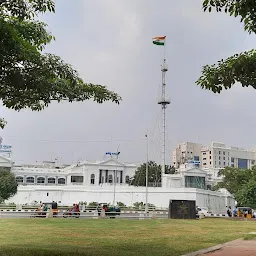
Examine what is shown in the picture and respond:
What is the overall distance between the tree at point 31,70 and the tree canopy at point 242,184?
61.2 m

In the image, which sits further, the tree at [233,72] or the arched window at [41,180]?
the arched window at [41,180]

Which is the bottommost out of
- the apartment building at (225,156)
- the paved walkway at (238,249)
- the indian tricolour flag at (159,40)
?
the paved walkway at (238,249)

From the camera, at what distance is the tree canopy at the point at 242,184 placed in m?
67.8

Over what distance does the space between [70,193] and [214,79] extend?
7583 centimetres

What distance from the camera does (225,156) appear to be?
556ft

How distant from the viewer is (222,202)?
7888cm

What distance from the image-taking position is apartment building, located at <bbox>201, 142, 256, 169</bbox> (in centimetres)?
16800

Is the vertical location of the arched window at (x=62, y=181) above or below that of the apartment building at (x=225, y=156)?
below

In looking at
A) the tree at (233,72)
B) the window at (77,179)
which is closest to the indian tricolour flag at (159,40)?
the window at (77,179)

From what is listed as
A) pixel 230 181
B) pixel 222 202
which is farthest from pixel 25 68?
pixel 230 181

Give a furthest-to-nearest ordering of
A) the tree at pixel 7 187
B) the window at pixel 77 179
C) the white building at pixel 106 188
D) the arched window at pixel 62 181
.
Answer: the arched window at pixel 62 181 < the window at pixel 77 179 < the tree at pixel 7 187 < the white building at pixel 106 188

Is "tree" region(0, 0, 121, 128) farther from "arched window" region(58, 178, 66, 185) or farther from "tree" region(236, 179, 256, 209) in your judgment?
"arched window" region(58, 178, 66, 185)

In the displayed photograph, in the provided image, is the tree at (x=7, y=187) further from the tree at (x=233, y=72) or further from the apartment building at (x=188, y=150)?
the apartment building at (x=188, y=150)

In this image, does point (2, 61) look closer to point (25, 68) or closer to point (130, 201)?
point (25, 68)
